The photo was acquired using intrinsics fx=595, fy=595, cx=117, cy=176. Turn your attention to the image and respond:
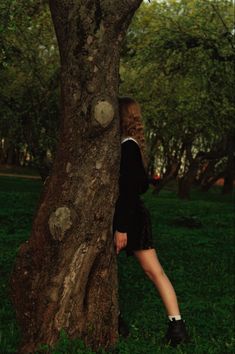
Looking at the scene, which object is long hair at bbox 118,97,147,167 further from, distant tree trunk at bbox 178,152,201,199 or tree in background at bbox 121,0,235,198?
distant tree trunk at bbox 178,152,201,199

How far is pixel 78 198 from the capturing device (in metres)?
5.61

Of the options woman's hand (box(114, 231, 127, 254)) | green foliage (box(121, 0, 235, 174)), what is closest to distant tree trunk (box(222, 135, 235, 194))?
green foliage (box(121, 0, 235, 174))

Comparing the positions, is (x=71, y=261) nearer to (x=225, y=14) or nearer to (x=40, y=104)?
(x=40, y=104)

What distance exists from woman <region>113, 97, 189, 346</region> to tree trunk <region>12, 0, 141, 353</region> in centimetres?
33

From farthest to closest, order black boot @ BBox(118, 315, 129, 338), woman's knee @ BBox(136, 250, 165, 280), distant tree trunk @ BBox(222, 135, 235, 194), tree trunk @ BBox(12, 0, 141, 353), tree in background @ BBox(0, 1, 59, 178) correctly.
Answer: distant tree trunk @ BBox(222, 135, 235, 194) → tree in background @ BBox(0, 1, 59, 178) → black boot @ BBox(118, 315, 129, 338) → woman's knee @ BBox(136, 250, 165, 280) → tree trunk @ BBox(12, 0, 141, 353)

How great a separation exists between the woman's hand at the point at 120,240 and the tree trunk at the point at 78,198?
26cm

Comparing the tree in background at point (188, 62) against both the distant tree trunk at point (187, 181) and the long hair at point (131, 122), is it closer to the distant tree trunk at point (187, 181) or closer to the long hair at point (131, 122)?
the distant tree trunk at point (187, 181)

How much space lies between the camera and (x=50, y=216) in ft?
18.2

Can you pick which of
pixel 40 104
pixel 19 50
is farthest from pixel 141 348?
pixel 40 104

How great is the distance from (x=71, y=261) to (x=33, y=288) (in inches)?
17.9

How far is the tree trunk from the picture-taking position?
5551mm

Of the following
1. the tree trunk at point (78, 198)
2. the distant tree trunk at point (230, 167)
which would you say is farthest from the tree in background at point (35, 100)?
the tree trunk at point (78, 198)

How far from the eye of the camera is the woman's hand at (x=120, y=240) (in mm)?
6070

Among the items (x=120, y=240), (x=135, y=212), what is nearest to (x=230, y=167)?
(x=135, y=212)
